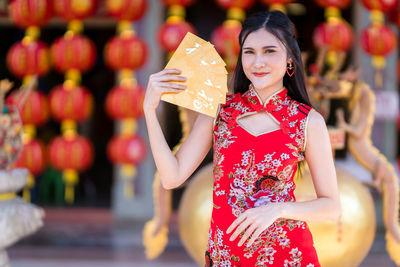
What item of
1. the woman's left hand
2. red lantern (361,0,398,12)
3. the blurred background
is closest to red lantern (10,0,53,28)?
the blurred background

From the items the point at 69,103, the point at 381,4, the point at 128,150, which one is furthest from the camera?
the point at 128,150

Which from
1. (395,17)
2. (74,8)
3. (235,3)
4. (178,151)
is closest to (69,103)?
(74,8)

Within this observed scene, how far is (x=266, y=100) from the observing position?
1330mm

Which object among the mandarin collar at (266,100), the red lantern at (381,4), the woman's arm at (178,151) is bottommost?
the woman's arm at (178,151)

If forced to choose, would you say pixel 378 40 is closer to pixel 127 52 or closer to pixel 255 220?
pixel 127 52

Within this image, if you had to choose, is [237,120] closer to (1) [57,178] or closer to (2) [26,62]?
(2) [26,62]

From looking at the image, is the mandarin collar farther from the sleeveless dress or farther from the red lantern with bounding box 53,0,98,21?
the red lantern with bounding box 53,0,98,21

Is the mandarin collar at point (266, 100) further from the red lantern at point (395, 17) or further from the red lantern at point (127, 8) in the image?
the red lantern at point (395, 17)

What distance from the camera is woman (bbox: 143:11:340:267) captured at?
48.5 inches

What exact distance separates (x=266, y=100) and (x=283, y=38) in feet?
0.50

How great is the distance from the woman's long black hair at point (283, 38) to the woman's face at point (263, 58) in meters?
0.01

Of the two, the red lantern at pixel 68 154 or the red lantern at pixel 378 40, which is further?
the red lantern at pixel 68 154

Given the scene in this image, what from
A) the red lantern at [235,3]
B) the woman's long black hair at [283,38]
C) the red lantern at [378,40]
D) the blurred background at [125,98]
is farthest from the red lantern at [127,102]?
the woman's long black hair at [283,38]

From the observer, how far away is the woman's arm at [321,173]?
1.23 m
